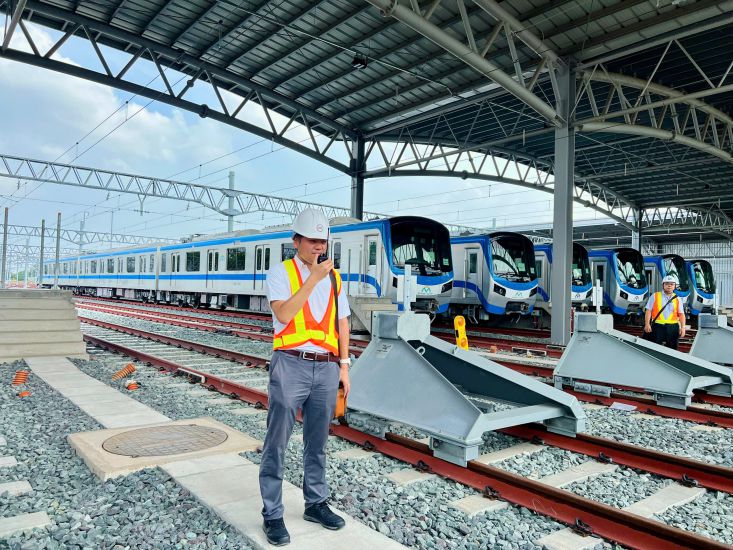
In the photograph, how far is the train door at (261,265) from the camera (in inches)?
698

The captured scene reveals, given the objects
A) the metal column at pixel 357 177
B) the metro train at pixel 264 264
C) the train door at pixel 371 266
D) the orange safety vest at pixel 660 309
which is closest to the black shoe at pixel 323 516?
the metro train at pixel 264 264

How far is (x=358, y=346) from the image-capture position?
11648 mm

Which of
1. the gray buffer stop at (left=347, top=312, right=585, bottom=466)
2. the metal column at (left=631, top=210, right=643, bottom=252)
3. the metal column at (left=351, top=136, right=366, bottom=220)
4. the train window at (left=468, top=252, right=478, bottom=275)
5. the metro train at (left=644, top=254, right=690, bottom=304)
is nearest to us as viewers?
the gray buffer stop at (left=347, top=312, right=585, bottom=466)

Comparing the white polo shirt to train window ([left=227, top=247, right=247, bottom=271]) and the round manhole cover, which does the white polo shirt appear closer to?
the round manhole cover

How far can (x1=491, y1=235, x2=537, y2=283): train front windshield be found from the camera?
625 inches

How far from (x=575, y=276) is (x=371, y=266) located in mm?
8039

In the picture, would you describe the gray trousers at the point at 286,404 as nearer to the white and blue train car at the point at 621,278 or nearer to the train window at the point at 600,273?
the white and blue train car at the point at 621,278

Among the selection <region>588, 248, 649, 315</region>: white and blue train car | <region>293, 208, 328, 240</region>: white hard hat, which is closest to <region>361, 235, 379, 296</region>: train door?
<region>588, 248, 649, 315</region>: white and blue train car

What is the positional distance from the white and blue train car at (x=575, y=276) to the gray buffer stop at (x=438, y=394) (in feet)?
43.0

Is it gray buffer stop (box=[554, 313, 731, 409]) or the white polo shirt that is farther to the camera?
gray buffer stop (box=[554, 313, 731, 409])

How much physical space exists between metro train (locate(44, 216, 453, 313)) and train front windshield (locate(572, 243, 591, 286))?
19.5 ft

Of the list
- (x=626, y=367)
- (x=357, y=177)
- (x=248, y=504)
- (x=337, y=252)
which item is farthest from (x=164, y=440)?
(x=357, y=177)

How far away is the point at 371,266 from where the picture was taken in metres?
14.0

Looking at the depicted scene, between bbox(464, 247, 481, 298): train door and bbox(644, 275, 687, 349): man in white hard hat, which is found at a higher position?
bbox(464, 247, 481, 298): train door
